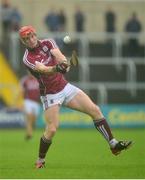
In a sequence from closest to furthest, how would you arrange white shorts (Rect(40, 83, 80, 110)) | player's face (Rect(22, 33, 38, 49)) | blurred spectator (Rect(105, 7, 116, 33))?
player's face (Rect(22, 33, 38, 49)) < white shorts (Rect(40, 83, 80, 110)) < blurred spectator (Rect(105, 7, 116, 33))

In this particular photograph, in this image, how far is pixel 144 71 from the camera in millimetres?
32312

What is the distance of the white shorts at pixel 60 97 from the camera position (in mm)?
14203

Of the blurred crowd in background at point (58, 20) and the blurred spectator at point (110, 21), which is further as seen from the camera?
the blurred spectator at point (110, 21)

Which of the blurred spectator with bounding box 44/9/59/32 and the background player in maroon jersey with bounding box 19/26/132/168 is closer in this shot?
the background player in maroon jersey with bounding box 19/26/132/168

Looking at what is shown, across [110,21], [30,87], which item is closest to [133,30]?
[110,21]

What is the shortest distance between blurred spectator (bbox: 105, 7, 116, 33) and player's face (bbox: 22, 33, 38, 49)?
721 inches

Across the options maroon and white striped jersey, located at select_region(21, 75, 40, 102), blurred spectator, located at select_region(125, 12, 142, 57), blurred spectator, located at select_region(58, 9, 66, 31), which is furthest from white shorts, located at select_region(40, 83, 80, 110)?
blurred spectator, located at select_region(125, 12, 142, 57)

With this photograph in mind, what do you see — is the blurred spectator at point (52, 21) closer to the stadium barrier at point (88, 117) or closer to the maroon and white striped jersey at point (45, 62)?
the stadium barrier at point (88, 117)

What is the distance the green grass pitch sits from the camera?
12.8 metres

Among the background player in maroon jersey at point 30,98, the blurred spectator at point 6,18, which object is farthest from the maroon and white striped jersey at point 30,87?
the blurred spectator at point 6,18

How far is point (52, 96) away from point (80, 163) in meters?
1.54

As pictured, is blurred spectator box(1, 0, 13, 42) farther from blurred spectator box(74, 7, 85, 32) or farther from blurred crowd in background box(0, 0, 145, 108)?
blurred spectator box(74, 7, 85, 32)

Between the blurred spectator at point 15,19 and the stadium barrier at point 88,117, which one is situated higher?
the blurred spectator at point 15,19

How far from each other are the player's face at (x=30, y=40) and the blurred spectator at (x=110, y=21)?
1831 cm
